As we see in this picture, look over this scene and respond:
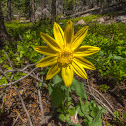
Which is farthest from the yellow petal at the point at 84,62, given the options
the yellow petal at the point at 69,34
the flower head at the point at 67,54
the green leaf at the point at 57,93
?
the green leaf at the point at 57,93

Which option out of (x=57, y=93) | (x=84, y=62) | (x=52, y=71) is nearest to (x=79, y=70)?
(x=84, y=62)

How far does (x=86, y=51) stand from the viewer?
124 cm

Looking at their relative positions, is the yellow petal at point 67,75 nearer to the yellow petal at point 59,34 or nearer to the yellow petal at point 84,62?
the yellow petal at point 84,62

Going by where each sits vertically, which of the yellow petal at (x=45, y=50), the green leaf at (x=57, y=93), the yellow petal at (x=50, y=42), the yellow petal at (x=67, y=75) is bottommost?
the green leaf at (x=57, y=93)

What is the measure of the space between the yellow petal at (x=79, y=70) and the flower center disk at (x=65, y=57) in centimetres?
9

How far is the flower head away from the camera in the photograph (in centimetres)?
120

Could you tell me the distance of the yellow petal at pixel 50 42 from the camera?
3.78 feet

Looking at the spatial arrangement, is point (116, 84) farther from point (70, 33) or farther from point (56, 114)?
point (70, 33)

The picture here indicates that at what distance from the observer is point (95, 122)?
128cm

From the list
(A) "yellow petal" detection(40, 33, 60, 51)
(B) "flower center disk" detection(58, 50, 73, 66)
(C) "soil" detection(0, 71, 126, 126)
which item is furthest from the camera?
(C) "soil" detection(0, 71, 126, 126)

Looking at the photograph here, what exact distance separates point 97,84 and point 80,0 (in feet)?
220

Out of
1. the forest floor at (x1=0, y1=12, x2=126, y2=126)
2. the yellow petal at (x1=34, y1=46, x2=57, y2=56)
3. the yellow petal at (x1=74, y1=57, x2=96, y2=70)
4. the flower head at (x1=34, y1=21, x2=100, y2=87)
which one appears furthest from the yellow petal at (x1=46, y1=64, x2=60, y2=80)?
the forest floor at (x1=0, y1=12, x2=126, y2=126)

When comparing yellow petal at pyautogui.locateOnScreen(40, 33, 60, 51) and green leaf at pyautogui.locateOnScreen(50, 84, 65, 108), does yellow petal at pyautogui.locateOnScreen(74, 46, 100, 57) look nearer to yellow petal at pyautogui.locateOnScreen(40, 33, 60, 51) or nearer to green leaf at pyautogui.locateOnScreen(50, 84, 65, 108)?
yellow petal at pyautogui.locateOnScreen(40, 33, 60, 51)

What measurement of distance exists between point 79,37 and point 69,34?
13 centimetres
